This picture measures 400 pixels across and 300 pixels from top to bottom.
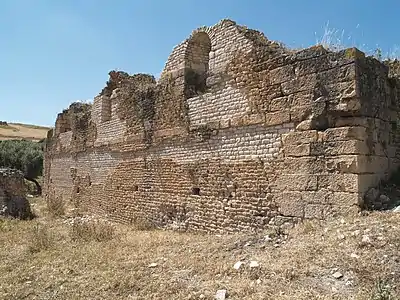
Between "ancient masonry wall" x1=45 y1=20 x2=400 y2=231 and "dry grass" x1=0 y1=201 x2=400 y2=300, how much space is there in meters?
0.87

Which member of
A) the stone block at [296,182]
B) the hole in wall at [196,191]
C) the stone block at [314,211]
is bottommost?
the stone block at [314,211]

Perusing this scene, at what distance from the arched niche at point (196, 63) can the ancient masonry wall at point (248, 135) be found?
3cm

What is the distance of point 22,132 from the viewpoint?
46906 mm

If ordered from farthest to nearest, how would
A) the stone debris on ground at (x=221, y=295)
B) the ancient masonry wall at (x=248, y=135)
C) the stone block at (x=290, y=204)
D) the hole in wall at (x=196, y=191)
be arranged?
the hole in wall at (x=196, y=191), the stone block at (x=290, y=204), the ancient masonry wall at (x=248, y=135), the stone debris on ground at (x=221, y=295)

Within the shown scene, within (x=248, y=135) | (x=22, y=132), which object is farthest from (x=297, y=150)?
(x=22, y=132)

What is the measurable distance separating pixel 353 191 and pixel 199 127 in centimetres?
373

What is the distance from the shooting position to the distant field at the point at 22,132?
41.7 meters

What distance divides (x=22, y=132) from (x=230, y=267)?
1868 inches

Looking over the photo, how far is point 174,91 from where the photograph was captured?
30.9 feet

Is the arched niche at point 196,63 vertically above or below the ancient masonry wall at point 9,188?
above

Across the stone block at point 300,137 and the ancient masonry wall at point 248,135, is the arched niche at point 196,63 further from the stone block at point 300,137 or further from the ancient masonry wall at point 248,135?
the stone block at point 300,137

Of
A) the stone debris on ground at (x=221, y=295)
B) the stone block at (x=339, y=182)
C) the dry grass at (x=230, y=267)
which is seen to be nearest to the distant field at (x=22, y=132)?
the dry grass at (x=230, y=267)

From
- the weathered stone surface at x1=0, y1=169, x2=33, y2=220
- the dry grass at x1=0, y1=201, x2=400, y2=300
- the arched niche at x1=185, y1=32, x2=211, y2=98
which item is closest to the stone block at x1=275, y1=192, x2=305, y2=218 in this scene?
the dry grass at x1=0, y1=201, x2=400, y2=300

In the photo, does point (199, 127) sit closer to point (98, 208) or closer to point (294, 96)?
point (294, 96)
